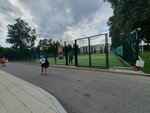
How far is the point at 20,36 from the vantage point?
90.1 metres

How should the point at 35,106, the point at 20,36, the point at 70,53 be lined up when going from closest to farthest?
1. the point at 35,106
2. the point at 70,53
3. the point at 20,36

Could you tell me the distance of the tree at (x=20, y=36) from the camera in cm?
8962

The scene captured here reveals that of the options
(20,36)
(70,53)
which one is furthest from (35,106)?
(20,36)

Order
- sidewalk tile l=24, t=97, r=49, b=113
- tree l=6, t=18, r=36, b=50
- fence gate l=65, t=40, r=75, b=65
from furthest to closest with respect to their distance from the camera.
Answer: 1. tree l=6, t=18, r=36, b=50
2. fence gate l=65, t=40, r=75, b=65
3. sidewalk tile l=24, t=97, r=49, b=113

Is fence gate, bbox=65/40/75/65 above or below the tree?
below

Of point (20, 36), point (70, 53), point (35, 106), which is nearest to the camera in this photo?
point (35, 106)

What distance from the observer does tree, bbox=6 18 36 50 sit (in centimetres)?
8962

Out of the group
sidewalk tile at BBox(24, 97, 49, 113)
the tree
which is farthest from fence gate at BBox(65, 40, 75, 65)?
A: the tree

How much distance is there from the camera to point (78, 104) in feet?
22.4

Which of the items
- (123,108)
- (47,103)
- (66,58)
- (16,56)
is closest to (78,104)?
(47,103)

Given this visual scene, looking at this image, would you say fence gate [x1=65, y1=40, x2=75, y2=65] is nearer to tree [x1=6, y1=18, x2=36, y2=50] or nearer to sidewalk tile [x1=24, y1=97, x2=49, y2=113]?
sidewalk tile [x1=24, y1=97, x2=49, y2=113]

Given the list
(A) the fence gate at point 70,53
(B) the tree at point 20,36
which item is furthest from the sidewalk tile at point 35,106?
(B) the tree at point 20,36

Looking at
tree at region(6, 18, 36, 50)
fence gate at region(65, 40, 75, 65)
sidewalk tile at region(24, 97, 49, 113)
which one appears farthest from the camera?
tree at region(6, 18, 36, 50)

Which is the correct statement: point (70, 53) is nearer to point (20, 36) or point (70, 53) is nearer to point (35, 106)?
point (35, 106)
